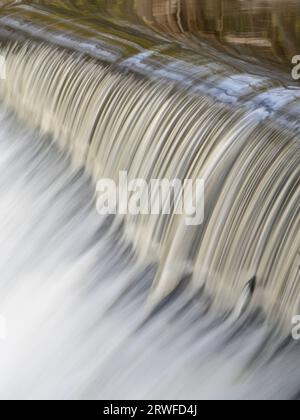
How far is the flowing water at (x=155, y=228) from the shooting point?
3508 millimetres

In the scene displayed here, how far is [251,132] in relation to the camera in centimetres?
395

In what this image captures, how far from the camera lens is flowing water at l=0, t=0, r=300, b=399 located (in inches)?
138

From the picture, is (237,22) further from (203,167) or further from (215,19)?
(203,167)

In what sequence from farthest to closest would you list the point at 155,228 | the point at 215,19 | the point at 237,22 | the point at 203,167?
the point at 215,19 → the point at 237,22 → the point at 155,228 → the point at 203,167

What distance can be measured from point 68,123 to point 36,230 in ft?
3.21

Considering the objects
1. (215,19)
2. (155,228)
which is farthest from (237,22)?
(155,228)

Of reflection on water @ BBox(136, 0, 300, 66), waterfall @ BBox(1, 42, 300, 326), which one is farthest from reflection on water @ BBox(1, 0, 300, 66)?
waterfall @ BBox(1, 42, 300, 326)

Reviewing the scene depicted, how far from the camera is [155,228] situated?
428 cm

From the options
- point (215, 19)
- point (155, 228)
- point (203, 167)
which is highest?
point (215, 19)

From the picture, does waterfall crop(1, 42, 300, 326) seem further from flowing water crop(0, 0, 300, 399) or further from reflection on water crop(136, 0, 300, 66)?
reflection on water crop(136, 0, 300, 66)

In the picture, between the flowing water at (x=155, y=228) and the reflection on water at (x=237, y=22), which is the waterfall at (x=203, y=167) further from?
the reflection on water at (x=237, y=22)

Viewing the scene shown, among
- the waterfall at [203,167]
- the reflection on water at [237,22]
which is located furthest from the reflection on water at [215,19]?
the waterfall at [203,167]
